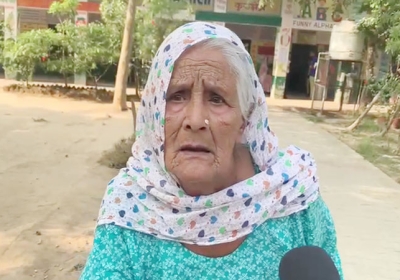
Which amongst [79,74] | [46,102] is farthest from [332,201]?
[79,74]

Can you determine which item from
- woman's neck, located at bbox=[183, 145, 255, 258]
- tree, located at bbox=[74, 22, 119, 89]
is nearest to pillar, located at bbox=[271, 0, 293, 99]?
tree, located at bbox=[74, 22, 119, 89]

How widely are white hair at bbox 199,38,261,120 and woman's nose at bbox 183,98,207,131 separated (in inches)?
4.0

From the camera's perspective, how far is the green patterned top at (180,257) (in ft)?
4.00

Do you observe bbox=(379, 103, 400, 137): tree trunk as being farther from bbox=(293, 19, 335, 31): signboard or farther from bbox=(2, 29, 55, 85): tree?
bbox=(2, 29, 55, 85): tree

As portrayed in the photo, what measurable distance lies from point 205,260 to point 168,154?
0.26 meters

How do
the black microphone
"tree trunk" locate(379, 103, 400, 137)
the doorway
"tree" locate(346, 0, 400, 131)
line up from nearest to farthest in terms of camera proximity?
the black microphone → "tree" locate(346, 0, 400, 131) → "tree trunk" locate(379, 103, 400, 137) → the doorway

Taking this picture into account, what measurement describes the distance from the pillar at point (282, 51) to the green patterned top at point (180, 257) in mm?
17000

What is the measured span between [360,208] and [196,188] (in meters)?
5.29

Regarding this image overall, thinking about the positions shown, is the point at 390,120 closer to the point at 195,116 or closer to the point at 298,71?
the point at 298,71

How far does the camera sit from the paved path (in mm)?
4543

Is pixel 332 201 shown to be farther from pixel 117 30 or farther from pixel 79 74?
pixel 79 74

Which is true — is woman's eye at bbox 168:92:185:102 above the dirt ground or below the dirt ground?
above

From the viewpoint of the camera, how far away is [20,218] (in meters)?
5.62

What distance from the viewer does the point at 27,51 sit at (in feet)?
50.7
